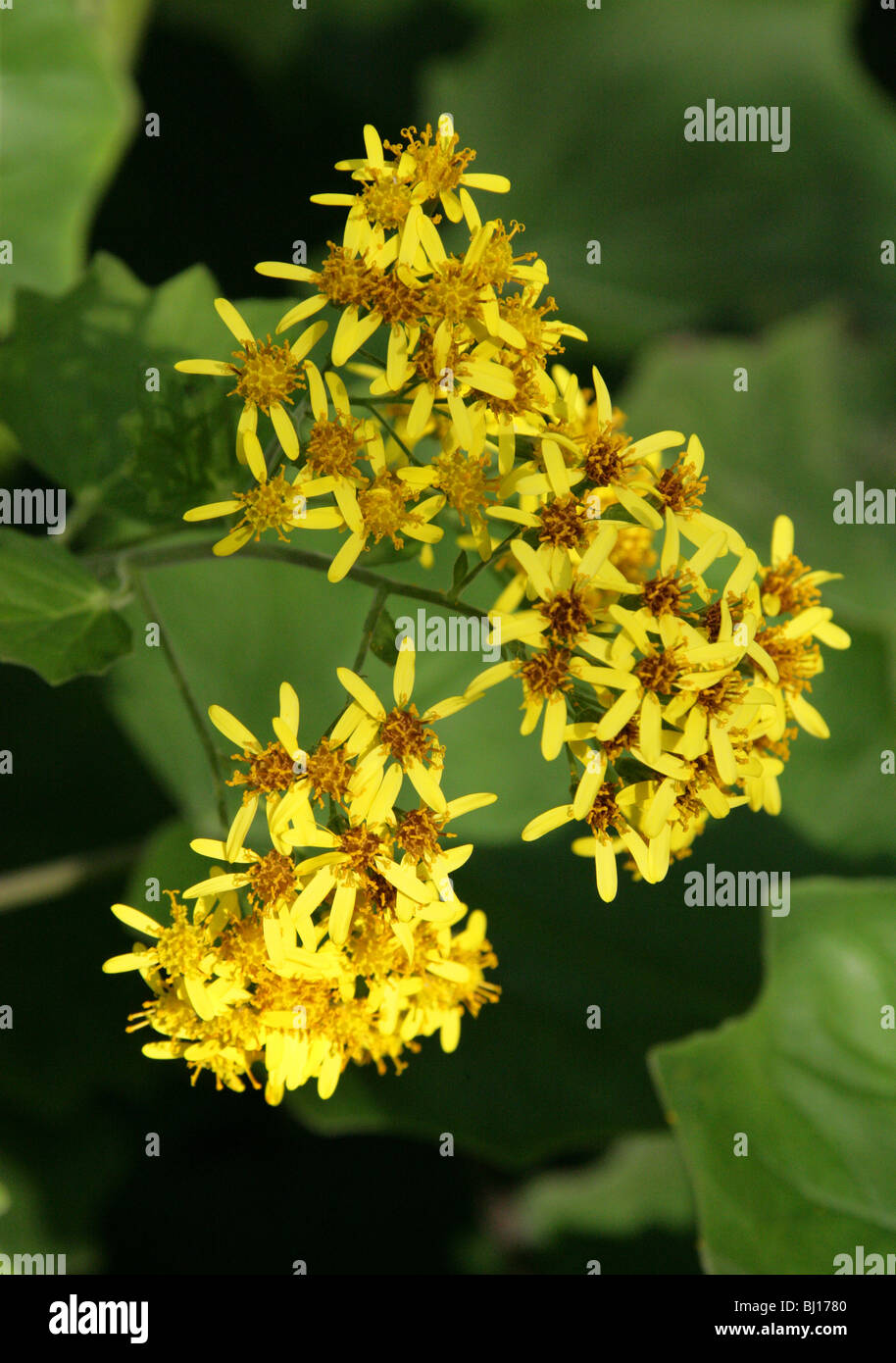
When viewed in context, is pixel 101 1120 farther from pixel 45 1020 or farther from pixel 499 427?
pixel 499 427

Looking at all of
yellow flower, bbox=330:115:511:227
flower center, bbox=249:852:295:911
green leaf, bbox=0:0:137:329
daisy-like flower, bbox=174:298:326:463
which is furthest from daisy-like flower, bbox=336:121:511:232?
green leaf, bbox=0:0:137:329

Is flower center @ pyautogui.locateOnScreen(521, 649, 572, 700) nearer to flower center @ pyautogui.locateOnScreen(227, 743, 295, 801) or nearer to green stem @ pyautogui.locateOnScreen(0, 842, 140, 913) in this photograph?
flower center @ pyautogui.locateOnScreen(227, 743, 295, 801)

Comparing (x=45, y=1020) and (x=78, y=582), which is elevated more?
(x=78, y=582)

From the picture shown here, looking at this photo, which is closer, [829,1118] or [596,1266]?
[829,1118]

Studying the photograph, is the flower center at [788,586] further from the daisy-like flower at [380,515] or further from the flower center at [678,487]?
the daisy-like flower at [380,515]

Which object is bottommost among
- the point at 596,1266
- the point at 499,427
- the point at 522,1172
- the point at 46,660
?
the point at 596,1266

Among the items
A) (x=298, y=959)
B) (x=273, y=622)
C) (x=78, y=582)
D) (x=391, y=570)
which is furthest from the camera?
(x=273, y=622)
